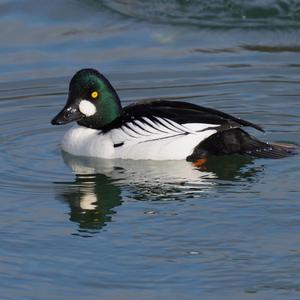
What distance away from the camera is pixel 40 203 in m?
11.3

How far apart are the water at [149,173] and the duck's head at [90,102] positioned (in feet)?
1.46

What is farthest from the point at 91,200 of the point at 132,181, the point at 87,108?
the point at 87,108

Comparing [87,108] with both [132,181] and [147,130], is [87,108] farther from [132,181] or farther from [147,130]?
[132,181]

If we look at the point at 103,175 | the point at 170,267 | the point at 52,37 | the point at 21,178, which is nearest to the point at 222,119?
the point at 103,175

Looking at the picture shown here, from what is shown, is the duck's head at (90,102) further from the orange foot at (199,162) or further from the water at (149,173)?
the orange foot at (199,162)

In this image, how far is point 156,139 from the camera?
1272cm

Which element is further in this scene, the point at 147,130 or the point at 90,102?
the point at 90,102

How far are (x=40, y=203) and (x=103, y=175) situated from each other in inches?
44.2

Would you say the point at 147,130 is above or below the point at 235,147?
above

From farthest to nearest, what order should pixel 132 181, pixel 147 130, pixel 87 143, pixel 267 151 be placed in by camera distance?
pixel 87 143 → pixel 147 130 → pixel 267 151 → pixel 132 181

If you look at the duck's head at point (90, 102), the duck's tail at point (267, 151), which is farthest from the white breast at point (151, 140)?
the duck's tail at point (267, 151)

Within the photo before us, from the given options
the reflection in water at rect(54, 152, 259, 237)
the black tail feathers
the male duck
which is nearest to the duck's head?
the male duck

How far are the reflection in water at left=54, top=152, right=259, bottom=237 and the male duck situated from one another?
12cm

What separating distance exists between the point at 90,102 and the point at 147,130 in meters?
0.76
